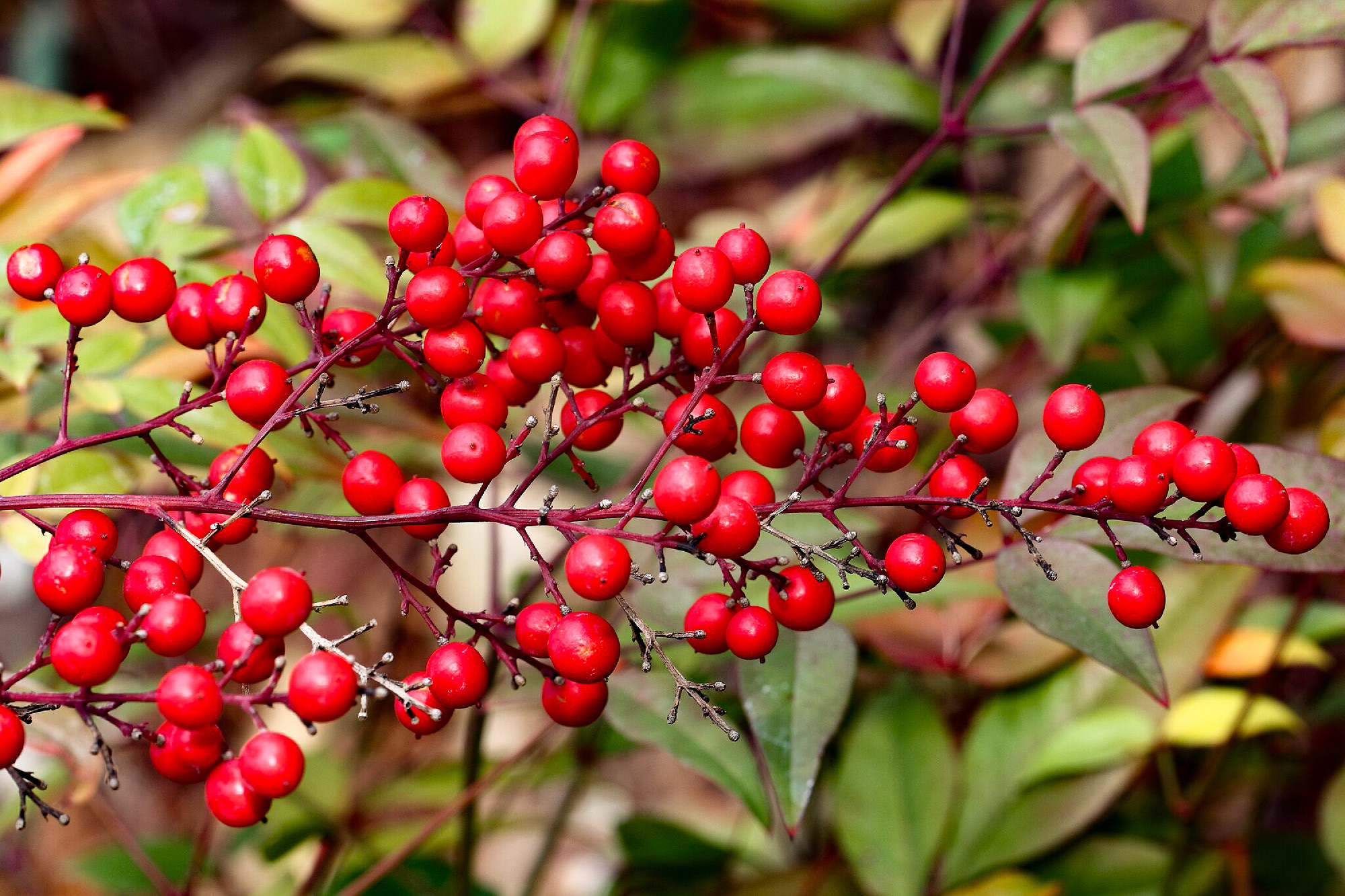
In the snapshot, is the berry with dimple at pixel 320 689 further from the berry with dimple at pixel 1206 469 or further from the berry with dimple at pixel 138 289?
the berry with dimple at pixel 1206 469

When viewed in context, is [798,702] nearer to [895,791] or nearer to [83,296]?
[895,791]

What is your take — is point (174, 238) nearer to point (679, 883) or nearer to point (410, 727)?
point (410, 727)

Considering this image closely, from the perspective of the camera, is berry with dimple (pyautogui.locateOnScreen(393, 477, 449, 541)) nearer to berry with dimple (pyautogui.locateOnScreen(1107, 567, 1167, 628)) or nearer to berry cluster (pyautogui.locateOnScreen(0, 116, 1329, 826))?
berry cluster (pyautogui.locateOnScreen(0, 116, 1329, 826))

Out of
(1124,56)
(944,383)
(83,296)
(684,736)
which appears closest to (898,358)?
(1124,56)

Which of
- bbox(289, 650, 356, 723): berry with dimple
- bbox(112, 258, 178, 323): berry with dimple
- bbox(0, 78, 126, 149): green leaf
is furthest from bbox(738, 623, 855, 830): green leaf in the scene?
bbox(0, 78, 126, 149): green leaf

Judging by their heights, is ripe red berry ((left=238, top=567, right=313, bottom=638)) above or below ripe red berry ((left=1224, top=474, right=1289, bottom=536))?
below
